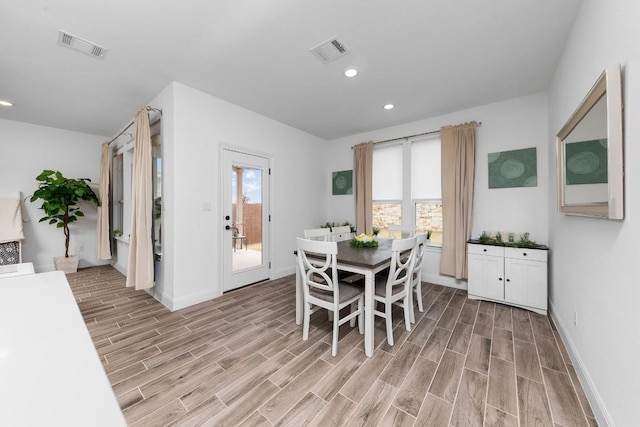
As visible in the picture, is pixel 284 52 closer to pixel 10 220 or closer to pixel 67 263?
pixel 10 220

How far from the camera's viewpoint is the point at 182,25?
2053mm

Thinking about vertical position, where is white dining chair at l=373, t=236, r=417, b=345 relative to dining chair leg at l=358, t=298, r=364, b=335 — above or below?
above

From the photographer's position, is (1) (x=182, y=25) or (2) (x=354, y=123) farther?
(2) (x=354, y=123)

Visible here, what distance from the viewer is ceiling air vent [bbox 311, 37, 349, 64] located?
2.23 m

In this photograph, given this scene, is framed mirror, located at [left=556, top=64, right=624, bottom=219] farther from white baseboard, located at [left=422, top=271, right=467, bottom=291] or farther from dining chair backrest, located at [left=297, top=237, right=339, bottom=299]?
white baseboard, located at [left=422, top=271, right=467, bottom=291]

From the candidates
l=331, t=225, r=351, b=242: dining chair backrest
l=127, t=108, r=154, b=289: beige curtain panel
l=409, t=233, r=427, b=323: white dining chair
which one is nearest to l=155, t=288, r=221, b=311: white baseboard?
l=127, t=108, r=154, b=289: beige curtain panel

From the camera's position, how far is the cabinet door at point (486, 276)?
308cm

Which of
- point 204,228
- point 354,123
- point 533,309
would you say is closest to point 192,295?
point 204,228

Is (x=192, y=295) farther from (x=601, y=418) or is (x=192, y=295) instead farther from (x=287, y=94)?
(x=601, y=418)

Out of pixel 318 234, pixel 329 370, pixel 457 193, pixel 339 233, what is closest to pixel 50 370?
pixel 329 370

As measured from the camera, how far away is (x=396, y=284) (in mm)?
2338

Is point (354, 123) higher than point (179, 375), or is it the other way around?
point (354, 123)

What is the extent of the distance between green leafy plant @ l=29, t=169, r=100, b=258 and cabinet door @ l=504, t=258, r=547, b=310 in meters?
6.55

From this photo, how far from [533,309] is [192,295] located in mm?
3980
